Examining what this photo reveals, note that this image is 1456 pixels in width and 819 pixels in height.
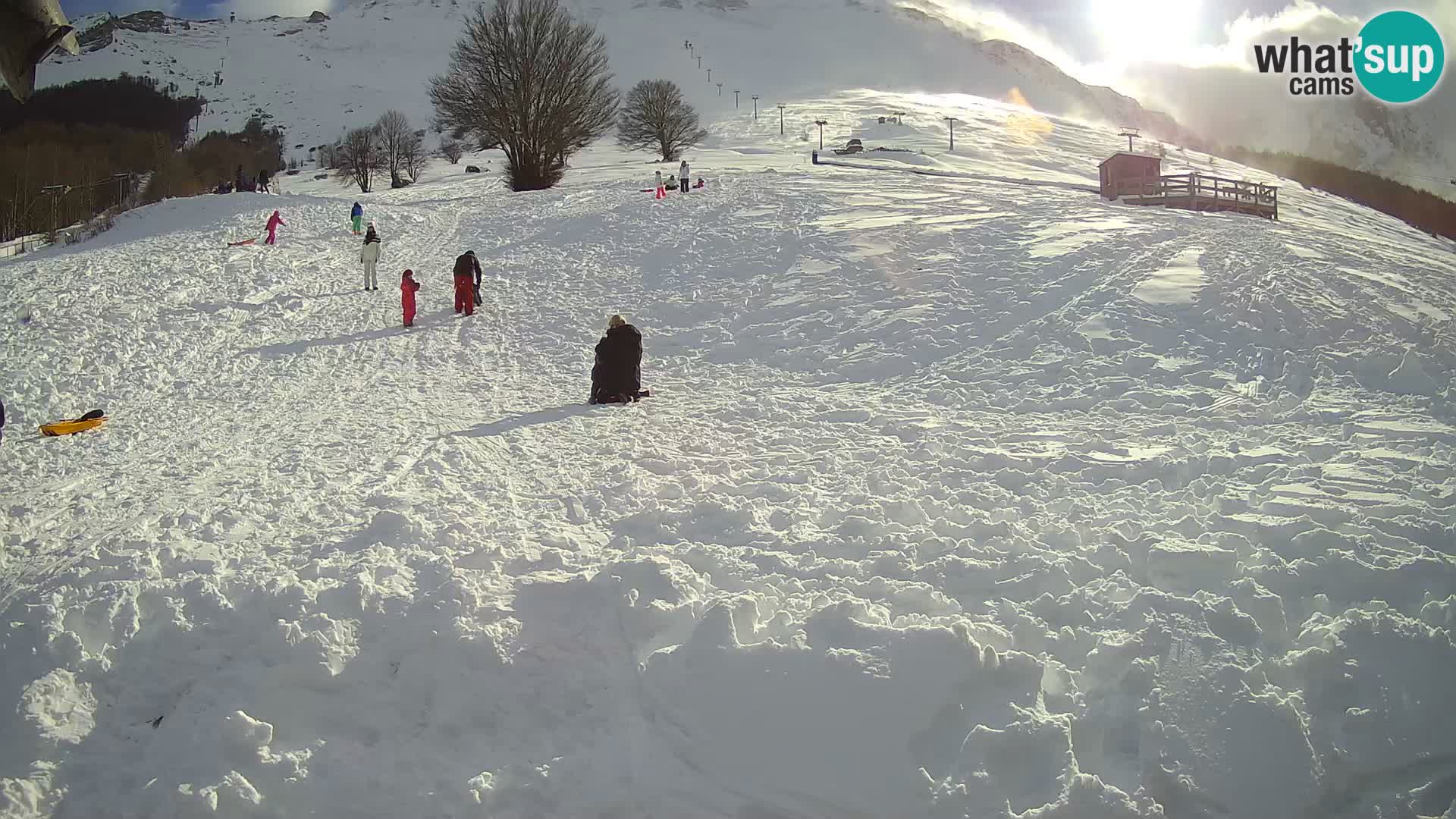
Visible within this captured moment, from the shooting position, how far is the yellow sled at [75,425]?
8.77m

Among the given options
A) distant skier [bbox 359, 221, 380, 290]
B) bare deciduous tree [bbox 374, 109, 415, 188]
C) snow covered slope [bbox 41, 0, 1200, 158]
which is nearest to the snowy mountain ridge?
snow covered slope [bbox 41, 0, 1200, 158]

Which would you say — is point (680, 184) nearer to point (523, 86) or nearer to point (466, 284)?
point (523, 86)

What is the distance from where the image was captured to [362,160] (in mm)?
69062

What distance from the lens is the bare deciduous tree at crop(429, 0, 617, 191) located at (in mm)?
38281

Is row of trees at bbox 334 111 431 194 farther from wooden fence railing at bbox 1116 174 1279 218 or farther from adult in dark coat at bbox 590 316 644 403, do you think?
adult in dark coat at bbox 590 316 644 403

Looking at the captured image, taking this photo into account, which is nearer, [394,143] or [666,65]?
[394,143]

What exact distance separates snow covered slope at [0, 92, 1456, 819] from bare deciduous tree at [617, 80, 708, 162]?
167 feet

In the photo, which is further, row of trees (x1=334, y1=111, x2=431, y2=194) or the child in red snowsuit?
row of trees (x1=334, y1=111, x2=431, y2=194)

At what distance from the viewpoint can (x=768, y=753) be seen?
4.16 meters

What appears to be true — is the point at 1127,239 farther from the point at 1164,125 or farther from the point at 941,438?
the point at 1164,125

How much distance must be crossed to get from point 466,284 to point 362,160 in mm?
62472

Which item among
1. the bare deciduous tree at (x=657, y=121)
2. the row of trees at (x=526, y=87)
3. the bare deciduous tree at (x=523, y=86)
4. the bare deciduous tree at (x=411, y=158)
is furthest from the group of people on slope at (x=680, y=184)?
the bare deciduous tree at (x=411, y=158)

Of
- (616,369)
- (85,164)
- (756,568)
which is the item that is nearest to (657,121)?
(85,164)

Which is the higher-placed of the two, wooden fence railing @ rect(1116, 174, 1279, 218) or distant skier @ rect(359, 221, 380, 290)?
wooden fence railing @ rect(1116, 174, 1279, 218)
